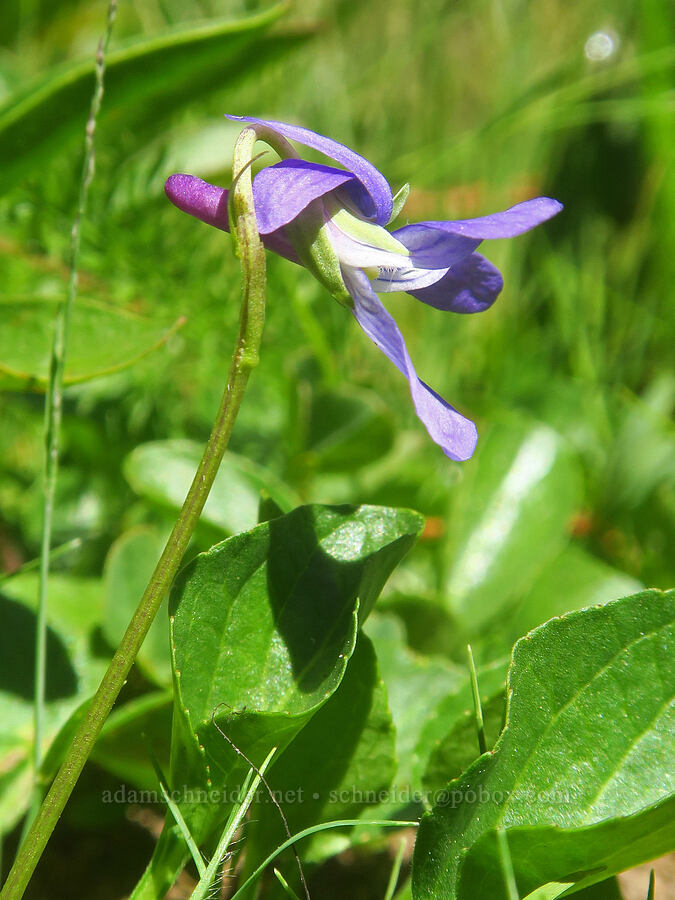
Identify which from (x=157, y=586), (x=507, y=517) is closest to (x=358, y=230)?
(x=157, y=586)

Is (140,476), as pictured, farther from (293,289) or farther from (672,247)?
(672,247)

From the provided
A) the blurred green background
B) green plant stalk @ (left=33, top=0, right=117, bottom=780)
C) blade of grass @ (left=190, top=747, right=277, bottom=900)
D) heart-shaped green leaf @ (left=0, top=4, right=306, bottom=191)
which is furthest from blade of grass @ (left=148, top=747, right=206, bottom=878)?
heart-shaped green leaf @ (left=0, top=4, right=306, bottom=191)

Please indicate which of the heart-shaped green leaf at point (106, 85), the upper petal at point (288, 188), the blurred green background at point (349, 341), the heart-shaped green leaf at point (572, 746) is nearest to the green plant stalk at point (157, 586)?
the upper petal at point (288, 188)

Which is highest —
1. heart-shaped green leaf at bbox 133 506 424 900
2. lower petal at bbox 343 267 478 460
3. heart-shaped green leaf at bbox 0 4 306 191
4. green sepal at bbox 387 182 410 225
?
heart-shaped green leaf at bbox 0 4 306 191

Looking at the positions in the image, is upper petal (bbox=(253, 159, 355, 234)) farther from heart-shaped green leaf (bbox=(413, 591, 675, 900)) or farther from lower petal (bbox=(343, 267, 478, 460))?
heart-shaped green leaf (bbox=(413, 591, 675, 900))

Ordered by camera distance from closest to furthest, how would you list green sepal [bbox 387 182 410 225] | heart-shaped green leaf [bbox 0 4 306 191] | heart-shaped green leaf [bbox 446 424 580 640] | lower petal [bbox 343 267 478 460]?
lower petal [bbox 343 267 478 460] → green sepal [bbox 387 182 410 225] → heart-shaped green leaf [bbox 0 4 306 191] → heart-shaped green leaf [bbox 446 424 580 640]

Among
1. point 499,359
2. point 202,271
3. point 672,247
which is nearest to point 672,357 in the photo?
point 672,247
